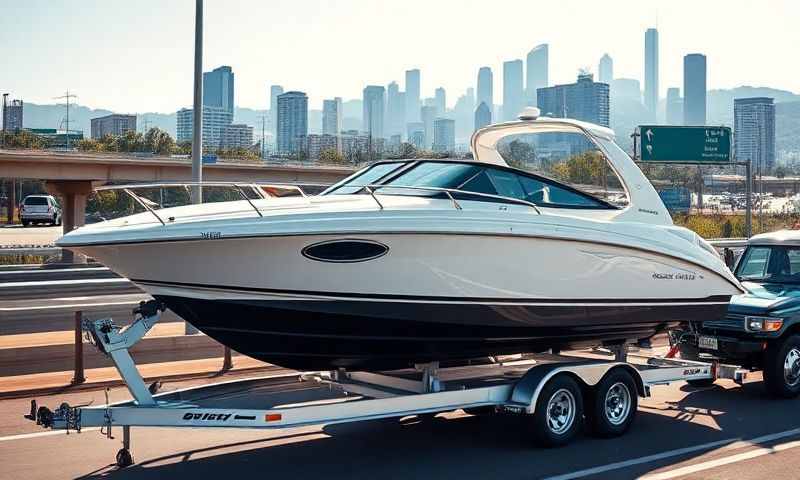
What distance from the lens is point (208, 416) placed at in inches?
285

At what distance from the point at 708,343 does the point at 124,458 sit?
6480 millimetres

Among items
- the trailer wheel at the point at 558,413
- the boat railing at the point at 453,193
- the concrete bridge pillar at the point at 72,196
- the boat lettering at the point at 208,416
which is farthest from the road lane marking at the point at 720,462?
the concrete bridge pillar at the point at 72,196

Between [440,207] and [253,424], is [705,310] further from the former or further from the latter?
[253,424]

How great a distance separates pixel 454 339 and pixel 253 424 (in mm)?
2048

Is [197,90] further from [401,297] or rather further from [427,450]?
[427,450]

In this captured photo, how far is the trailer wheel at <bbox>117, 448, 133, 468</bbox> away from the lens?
7.72 meters

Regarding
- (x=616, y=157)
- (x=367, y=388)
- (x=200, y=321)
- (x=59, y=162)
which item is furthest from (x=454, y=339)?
(x=59, y=162)

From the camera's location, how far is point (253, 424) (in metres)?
7.19

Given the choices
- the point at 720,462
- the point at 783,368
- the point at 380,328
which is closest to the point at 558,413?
the point at 720,462

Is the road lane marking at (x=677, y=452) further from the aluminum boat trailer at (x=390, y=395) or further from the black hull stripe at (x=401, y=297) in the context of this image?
the black hull stripe at (x=401, y=297)

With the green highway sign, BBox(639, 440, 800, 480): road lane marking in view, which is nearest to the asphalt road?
BBox(639, 440, 800, 480): road lane marking

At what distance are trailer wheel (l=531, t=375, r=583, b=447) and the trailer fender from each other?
0.08 meters

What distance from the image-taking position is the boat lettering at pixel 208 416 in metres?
7.21

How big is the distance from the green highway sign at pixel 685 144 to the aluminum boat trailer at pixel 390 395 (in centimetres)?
3054
